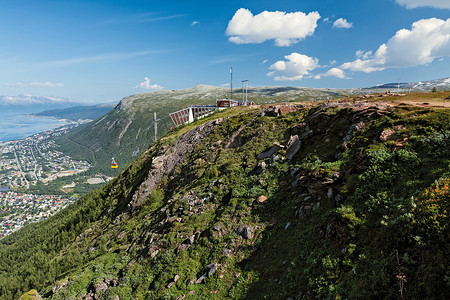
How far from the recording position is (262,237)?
14.6 m

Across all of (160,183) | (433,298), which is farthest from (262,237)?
(160,183)

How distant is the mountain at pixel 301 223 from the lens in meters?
8.18

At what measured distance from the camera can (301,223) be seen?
13.5m

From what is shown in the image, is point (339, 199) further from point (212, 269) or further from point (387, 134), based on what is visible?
point (212, 269)

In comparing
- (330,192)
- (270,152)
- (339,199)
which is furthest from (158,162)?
(339,199)

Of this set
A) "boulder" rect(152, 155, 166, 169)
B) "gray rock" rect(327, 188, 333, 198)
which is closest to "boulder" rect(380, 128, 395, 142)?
"gray rock" rect(327, 188, 333, 198)

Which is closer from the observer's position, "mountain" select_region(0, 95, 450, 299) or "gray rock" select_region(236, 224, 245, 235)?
"mountain" select_region(0, 95, 450, 299)

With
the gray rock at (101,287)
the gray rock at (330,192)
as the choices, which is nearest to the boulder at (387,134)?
the gray rock at (330,192)

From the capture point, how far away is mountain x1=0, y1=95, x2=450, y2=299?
8180 millimetres

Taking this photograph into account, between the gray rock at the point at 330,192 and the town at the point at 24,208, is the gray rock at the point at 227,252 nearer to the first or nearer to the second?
the gray rock at the point at 330,192

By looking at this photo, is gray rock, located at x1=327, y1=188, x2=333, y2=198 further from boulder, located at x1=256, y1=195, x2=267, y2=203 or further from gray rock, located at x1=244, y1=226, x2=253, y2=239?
gray rock, located at x1=244, y1=226, x2=253, y2=239

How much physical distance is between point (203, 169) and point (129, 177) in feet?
63.6

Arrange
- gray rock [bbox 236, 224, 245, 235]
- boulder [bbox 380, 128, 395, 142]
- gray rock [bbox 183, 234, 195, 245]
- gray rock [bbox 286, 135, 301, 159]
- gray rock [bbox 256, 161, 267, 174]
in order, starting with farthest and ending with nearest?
1. gray rock [bbox 286, 135, 301, 159]
2. gray rock [bbox 256, 161, 267, 174]
3. gray rock [bbox 183, 234, 195, 245]
4. gray rock [bbox 236, 224, 245, 235]
5. boulder [bbox 380, 128, 395, 142]

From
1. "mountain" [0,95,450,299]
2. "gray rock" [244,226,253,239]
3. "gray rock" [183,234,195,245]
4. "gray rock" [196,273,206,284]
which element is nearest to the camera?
"mountain" [0,95,450,299]
